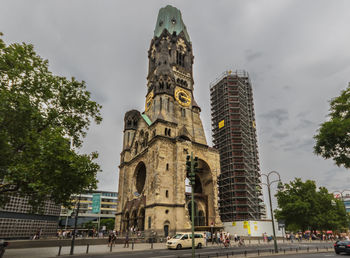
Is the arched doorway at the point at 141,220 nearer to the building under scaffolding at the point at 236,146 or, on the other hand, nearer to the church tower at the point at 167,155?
the church tower at the point at 167,155

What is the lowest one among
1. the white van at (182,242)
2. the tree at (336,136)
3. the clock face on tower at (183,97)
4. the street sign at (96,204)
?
the white van at (182,242)

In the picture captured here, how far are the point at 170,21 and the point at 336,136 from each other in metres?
52.0

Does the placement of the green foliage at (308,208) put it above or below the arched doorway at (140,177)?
below

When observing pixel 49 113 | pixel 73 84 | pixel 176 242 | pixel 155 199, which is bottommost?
pixel 176 242

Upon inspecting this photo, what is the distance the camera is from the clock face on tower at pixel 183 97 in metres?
48.8

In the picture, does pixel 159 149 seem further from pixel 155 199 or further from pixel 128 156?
pixel 128 156

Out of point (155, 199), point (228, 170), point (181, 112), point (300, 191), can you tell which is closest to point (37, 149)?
point (155, 199)

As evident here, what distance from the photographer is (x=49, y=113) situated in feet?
57.4

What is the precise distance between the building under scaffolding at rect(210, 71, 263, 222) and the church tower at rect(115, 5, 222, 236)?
7.41 meters

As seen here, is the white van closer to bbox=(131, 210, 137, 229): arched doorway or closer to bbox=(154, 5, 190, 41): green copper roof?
bbox=(131, 210, 137, 229): arched doorway

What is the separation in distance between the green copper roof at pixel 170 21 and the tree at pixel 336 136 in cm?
4635

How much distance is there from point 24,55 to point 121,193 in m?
36.0

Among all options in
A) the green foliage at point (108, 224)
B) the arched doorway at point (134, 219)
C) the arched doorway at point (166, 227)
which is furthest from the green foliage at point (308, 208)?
the green foliage at point (108, 224)

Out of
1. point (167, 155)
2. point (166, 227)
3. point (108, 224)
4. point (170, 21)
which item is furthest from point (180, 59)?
point (108, 224)
